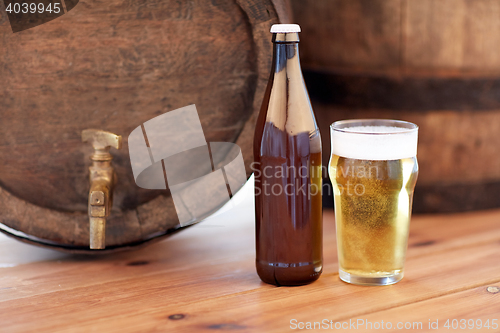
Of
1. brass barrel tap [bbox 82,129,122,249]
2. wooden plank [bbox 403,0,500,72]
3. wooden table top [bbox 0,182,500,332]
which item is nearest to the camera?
wooden table top [bbox 0,182,500,332]

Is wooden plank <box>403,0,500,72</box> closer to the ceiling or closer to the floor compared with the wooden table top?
closer to the ceiling

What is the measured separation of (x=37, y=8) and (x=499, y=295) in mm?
1000

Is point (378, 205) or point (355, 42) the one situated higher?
point (355, 42)

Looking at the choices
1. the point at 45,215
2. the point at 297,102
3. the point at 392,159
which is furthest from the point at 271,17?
the point at 45,215

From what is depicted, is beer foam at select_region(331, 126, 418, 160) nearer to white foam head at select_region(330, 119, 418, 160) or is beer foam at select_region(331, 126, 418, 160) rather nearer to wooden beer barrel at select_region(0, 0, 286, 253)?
white foam head at select_region(330, 119, 418, 160)

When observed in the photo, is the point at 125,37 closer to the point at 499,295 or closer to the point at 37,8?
the point at 37,8

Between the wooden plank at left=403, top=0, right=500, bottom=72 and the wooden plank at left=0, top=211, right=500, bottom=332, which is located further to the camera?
the wooden plank at left=403, top=0, right=500, bottom=72

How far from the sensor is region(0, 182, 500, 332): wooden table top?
3.04ft

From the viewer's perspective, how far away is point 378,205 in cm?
100

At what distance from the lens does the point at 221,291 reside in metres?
1.05

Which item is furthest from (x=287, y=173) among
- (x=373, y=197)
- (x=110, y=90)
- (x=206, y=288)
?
(x=110, y=90)

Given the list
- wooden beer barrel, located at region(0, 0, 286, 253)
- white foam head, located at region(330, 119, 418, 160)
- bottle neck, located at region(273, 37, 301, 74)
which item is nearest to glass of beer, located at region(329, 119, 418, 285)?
white foam head, located at region(330, 119, 418, 160)

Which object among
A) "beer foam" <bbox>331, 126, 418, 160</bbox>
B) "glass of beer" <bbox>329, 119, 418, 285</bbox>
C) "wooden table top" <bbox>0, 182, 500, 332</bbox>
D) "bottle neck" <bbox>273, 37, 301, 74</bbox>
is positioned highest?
"bottle neck" <bbox>273, 37, 301, 74</bbox>

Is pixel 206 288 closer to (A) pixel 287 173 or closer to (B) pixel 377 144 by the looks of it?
(A) pixel 287 173
